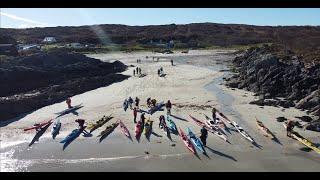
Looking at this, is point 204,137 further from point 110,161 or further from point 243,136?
point 110,161

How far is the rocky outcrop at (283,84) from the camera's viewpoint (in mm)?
30766

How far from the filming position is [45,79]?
46.6 metres

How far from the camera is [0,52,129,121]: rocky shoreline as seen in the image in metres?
33.3

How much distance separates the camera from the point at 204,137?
840 inches

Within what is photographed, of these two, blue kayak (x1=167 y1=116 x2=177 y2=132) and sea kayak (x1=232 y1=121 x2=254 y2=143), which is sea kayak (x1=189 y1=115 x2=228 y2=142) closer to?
sea kayak (x1=232 y1=121 x2=254 y2=143)

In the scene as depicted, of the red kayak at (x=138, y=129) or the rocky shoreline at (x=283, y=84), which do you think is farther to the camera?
the rocky shoreline at (x=283, y=84)

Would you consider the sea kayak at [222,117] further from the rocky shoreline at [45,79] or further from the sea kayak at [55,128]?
the rocky shoreline at [45,79]

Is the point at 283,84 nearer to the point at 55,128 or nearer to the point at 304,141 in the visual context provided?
the point at 304,141

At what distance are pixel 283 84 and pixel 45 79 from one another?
89.8ft

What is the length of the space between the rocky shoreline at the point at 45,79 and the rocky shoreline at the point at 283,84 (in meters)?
17.0

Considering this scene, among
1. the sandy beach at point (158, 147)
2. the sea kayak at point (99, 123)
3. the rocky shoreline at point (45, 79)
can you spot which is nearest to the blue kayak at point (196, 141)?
the sandy beach at point (158, 147)

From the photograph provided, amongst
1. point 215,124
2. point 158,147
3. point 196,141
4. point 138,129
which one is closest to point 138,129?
point 138,129
